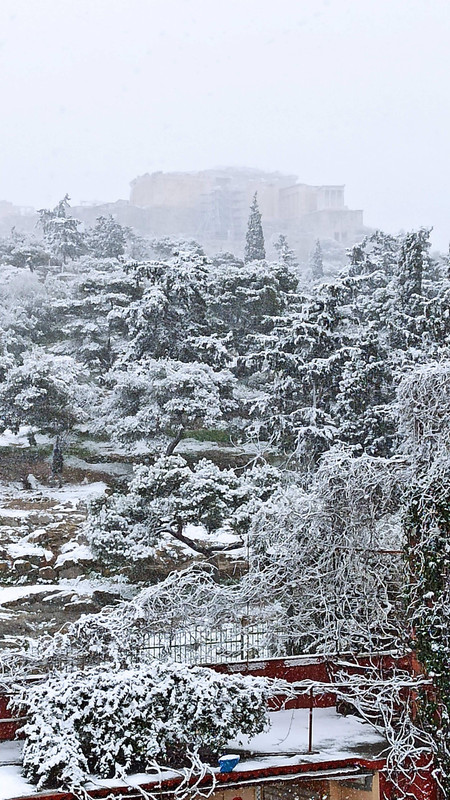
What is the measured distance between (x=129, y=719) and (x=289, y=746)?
1.50m

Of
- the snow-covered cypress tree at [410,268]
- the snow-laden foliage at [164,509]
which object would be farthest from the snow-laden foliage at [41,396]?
the snow-covered cypress tree at [410,268]

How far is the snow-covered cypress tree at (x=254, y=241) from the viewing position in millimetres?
27425

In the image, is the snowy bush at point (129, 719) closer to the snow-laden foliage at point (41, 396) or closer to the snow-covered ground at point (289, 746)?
the snow-covered ground at point (289, 746)

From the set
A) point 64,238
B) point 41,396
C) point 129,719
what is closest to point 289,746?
point 129,719

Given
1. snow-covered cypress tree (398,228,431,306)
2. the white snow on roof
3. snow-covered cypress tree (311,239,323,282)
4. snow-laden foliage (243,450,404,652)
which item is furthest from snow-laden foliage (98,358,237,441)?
snow-covered cypress tree (311,239,323,282)

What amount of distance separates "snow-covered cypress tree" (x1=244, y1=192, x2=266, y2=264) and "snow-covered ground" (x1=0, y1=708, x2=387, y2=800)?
2114cm

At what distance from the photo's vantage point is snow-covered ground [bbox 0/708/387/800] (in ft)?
19.7

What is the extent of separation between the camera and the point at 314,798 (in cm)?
722

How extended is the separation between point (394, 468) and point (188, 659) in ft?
11.1

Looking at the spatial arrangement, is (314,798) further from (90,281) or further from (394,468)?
(90,281)

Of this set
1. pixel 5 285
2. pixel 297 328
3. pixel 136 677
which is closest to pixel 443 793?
pixel 136 677

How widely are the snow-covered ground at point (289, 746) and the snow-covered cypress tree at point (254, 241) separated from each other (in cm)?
2114

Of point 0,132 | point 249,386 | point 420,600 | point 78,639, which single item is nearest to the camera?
point 420,600

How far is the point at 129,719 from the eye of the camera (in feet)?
20.3
